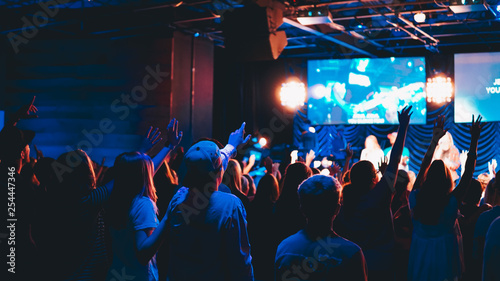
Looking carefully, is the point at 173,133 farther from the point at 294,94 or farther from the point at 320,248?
the point at 294,94

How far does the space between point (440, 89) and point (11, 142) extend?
1009 cm

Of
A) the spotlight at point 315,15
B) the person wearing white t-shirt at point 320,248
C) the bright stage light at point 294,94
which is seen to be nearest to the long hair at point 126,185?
the person wearing white t-shirt at point 320,248

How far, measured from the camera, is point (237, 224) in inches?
76.3

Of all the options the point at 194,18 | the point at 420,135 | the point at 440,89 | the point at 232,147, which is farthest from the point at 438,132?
the point at 420,135

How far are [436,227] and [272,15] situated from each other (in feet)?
15.1

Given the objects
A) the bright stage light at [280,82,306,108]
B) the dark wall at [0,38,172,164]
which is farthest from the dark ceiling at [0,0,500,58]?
the bright stage light at [280,82,306,108]

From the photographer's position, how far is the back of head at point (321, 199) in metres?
1.63

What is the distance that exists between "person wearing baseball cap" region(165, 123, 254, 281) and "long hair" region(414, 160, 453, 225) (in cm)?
125

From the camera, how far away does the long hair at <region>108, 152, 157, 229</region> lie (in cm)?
215

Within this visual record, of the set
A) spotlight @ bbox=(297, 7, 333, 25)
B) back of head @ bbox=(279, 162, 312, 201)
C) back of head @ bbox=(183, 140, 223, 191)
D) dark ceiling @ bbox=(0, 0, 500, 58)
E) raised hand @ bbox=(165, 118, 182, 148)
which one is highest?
dark ceiling @ bbox=(0, 0, 500, 58)

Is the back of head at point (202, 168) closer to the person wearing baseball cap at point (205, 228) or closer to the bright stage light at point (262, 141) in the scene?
the person wearing baseball cap at point (205, 228)

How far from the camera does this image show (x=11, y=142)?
2.51 metres

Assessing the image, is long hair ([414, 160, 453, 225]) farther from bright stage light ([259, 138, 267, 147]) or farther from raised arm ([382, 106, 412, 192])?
bright stage light ([259, 138, 267, 147])

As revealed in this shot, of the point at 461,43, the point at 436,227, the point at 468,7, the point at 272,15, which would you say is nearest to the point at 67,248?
the point at 436,227
